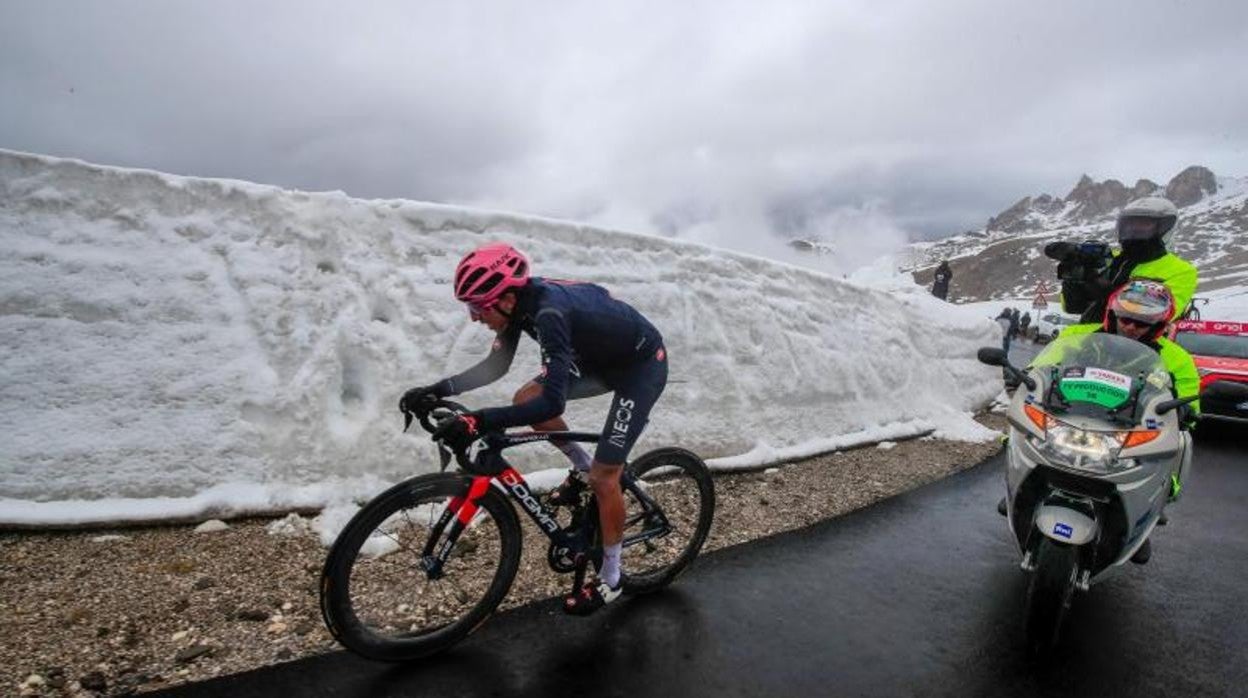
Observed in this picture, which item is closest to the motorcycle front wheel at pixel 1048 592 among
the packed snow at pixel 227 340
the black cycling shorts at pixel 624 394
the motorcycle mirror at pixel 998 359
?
the motorcycle mirror at pixel 998 359

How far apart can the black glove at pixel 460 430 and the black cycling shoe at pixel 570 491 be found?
89 centimetres

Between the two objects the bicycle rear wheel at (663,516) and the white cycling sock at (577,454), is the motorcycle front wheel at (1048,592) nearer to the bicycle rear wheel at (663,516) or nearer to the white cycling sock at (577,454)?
the bicycle rear wheel at (663,516)

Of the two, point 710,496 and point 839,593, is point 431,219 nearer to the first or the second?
point 710,496

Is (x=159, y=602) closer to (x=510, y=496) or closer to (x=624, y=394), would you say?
(x=510, y=496)

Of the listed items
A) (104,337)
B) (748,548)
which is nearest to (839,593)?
(748,548)

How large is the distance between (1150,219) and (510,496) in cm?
518

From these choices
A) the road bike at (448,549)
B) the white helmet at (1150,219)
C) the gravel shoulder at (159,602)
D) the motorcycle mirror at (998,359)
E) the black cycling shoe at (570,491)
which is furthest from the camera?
the white helmet at (1150,219)

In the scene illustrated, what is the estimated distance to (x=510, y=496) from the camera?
3889 millimetres

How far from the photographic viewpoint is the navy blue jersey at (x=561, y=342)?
3432 millimetres

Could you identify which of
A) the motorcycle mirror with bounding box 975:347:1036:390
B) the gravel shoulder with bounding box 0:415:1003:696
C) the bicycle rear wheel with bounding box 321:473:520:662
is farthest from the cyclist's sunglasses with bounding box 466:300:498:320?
the motorcycle mirror with bounding box 975:347:1036:390

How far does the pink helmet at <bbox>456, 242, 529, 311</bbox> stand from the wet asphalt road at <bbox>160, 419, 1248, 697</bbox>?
182 cm

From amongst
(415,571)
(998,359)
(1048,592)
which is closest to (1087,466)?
(1048,592)

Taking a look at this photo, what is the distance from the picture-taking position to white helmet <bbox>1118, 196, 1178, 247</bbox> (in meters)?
5.19

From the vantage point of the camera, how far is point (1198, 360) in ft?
39.3
